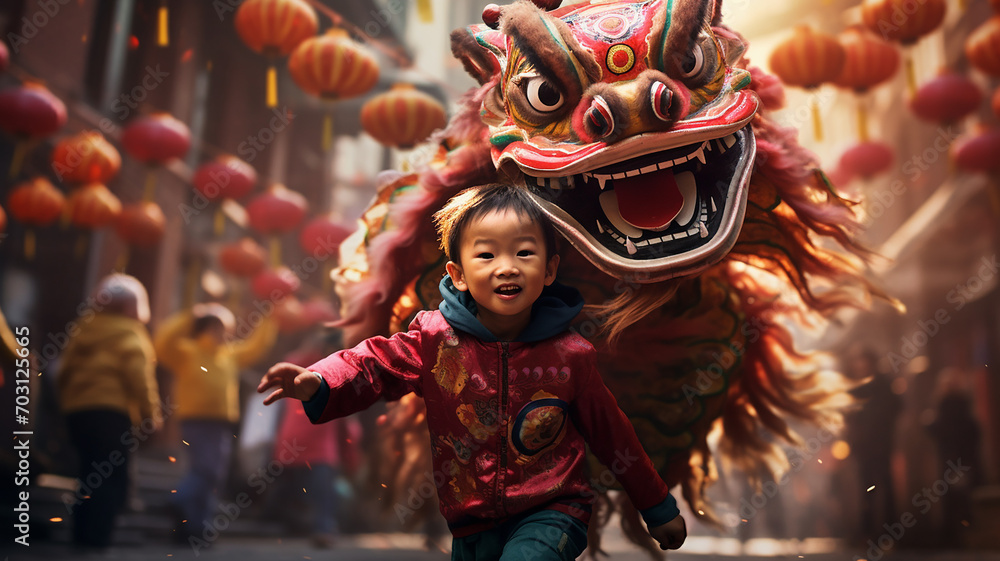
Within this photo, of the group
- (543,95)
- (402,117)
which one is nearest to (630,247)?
(543,95)

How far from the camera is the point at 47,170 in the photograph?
8.44 feet

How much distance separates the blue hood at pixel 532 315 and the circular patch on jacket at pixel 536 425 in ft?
0.31

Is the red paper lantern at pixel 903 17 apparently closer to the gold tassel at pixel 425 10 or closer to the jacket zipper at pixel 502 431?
the gold tassel at pixel 425 10

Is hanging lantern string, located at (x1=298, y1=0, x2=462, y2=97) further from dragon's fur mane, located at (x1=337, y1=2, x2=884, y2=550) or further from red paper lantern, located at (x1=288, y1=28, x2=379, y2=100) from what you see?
dragon's fur mane, located at (x1=337, y1=2, x2=884, y2=550)

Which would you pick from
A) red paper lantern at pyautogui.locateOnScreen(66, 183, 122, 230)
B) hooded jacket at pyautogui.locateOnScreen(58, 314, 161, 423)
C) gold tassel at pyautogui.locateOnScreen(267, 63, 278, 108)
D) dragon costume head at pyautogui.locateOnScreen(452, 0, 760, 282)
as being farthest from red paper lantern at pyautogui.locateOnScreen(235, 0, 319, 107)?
dragon costume head at pyautogui.locateOnScreen(452, 0, 760, 282)

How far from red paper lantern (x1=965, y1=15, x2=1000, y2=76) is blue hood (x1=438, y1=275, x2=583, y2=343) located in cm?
171

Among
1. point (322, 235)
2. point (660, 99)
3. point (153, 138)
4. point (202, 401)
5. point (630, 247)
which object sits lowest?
point (202, 401)

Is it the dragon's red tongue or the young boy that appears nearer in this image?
the young boy

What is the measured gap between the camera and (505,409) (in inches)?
41.0

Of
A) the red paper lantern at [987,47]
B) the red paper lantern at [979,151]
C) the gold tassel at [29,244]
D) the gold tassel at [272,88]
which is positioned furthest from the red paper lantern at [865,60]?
the gold tassel at [29,244]

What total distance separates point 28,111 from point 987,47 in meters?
2.80

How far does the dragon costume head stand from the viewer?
43.9 inches

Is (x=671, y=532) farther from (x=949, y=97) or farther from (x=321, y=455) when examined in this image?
(x=949, y=97)

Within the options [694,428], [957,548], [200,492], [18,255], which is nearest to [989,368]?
[957,548]
